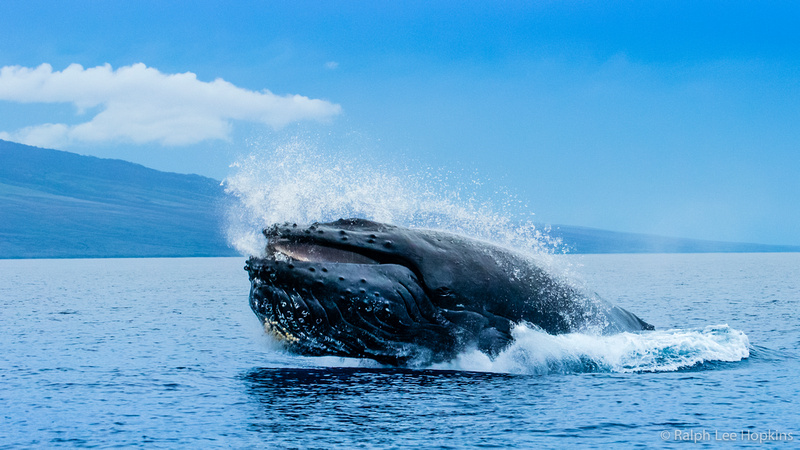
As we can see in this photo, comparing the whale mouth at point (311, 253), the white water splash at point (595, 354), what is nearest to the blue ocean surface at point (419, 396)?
the white water splash at point (595, 354)

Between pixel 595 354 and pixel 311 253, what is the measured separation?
510 cm

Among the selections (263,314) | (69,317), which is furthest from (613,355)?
(69,317)

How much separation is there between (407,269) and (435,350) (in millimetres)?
1490

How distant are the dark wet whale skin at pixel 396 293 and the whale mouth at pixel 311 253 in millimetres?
16

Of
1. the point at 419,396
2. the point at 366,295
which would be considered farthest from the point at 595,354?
the point at 366,295

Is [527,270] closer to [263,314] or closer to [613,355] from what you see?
[613,355]

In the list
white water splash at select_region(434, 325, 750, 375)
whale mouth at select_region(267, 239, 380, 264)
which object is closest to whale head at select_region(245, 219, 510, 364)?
whale mouth at select_region(267, 239, 380, 264)

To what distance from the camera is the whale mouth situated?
439 inches

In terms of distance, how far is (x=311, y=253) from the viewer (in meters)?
11.2

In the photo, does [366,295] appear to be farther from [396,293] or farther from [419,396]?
[419,396]

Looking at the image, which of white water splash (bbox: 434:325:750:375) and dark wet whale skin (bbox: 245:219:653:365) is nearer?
dark wet whale skin (bbox: 245:219:653:365)

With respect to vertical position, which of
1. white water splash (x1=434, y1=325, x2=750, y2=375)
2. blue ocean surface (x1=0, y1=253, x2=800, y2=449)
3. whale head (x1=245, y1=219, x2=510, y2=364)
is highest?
whale head (x1=245, y1=219, x2=510, y2=364)

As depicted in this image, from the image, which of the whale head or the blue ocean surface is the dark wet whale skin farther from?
the blue ocean surface

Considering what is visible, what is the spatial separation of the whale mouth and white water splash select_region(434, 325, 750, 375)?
233cm
